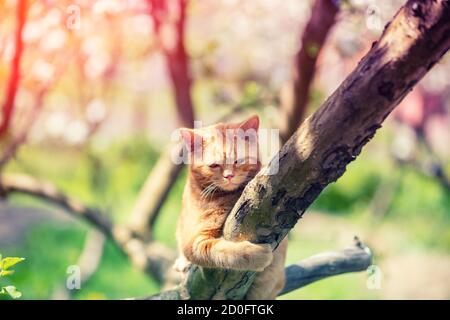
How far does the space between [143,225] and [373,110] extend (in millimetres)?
1682

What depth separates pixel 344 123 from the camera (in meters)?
0.97

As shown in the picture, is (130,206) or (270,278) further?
(130,206)

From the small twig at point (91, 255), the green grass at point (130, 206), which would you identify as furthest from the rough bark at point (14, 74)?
the small twig at point (91, 255)

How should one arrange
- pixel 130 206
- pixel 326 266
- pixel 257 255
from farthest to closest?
pixel 130 206 → pixel 326 266 → pixel 257 255

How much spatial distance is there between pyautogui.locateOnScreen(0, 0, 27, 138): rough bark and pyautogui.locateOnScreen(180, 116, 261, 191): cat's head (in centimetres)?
111

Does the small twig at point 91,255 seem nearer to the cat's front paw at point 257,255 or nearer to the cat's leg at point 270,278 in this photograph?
the cat's leg at point 270,278

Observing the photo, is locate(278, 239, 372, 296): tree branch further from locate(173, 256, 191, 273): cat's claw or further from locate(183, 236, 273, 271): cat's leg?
locate(183, 236, 273, 271): cat's leg

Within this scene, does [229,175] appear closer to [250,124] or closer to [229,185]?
[229,185]

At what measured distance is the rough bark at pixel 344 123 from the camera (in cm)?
90

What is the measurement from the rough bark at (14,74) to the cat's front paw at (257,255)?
1448 mm

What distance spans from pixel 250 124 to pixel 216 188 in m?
0.17

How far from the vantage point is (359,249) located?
1.65m

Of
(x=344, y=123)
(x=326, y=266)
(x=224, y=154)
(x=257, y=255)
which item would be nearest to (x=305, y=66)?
(x=326, y=266)

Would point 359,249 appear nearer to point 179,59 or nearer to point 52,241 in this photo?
point 179,59
